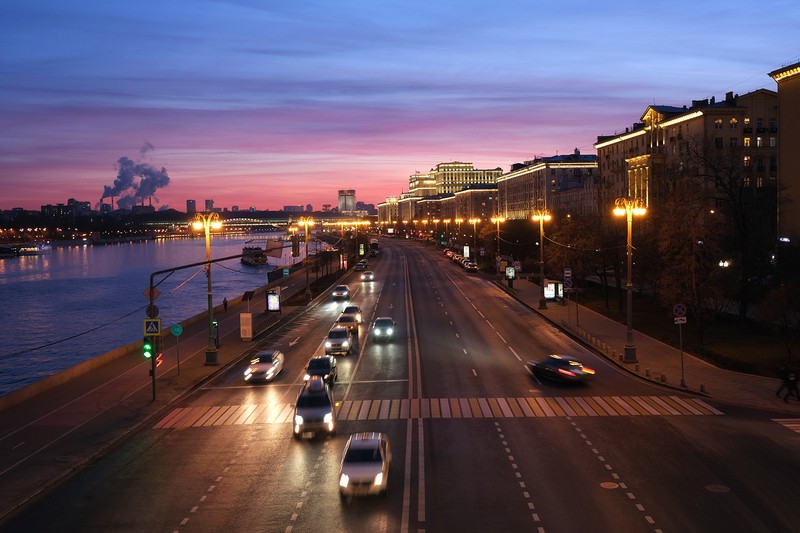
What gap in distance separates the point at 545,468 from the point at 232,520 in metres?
8.40

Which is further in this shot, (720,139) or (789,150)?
(720,139)

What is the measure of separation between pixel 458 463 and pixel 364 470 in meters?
3.55

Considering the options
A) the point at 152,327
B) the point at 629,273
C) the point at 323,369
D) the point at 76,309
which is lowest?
the point at 76,309

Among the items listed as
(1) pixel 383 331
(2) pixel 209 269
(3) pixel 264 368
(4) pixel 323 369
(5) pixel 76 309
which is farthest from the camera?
(5) pixel 76 309

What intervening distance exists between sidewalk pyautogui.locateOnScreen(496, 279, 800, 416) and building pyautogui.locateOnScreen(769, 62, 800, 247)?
82.5 ft

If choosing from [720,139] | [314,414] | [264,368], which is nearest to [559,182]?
[720,139]

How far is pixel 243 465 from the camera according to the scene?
19.8m

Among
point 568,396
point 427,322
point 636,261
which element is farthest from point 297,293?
point 568,396

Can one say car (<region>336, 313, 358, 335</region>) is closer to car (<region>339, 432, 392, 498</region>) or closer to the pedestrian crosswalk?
the pedestrian crosswalk

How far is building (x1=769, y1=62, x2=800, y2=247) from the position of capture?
2498 inches

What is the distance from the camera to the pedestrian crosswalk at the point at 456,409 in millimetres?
24906

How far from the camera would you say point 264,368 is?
31484mm

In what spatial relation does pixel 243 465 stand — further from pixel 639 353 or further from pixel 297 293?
pixel 297 293

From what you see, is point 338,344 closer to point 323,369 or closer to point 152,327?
point 323,369
